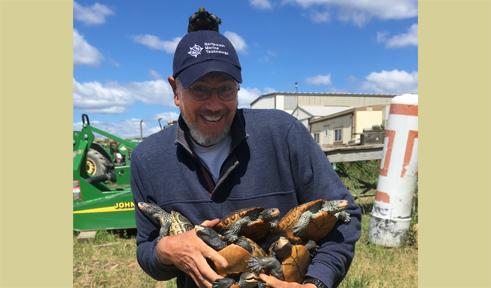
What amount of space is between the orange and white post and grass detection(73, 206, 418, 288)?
203 millimetres

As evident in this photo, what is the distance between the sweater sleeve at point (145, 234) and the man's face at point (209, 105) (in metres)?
0.34

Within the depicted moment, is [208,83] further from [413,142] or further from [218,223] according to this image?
[413,142]

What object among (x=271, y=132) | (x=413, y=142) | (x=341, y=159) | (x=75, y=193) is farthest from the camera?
(x=341, y=159)

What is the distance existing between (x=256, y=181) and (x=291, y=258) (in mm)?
372

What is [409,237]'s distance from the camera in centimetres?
595

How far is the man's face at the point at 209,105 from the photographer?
1848 millimetres

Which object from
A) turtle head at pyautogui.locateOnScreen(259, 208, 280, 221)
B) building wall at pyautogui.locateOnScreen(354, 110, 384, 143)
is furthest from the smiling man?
building wall at pyautogui.locateOnScreen(354, 110, 384, 143)

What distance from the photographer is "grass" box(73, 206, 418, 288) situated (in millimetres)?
4707

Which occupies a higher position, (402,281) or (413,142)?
(413,142)

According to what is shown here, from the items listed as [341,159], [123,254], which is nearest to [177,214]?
[123,254]

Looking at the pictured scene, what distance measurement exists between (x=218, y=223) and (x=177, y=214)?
0.70 ft

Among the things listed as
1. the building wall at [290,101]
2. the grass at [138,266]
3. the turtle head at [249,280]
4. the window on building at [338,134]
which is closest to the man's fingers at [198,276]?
the turtle head at [249,280]

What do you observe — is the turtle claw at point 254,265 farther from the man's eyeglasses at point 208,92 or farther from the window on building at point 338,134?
the window on building at point 338,134

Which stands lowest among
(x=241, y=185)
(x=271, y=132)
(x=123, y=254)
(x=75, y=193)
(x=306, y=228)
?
(x=123, y=254)
